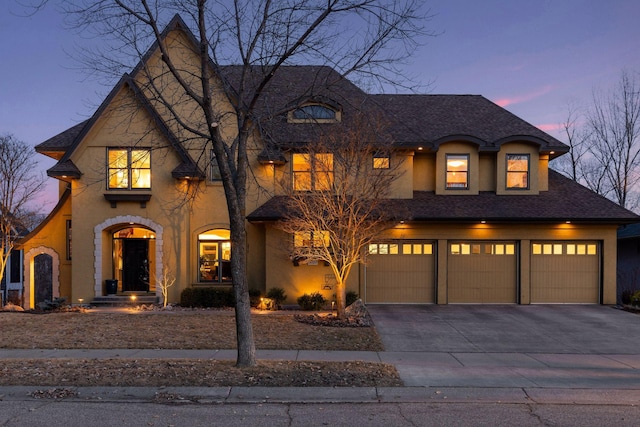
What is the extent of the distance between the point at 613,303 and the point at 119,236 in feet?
62.2

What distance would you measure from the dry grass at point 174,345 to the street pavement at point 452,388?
1.13 feet

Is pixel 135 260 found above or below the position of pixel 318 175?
below

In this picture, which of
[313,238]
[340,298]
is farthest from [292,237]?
[340,298]

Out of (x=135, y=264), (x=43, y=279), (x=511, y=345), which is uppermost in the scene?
(x=135, y=264)

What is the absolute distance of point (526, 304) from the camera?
1688 centimetres

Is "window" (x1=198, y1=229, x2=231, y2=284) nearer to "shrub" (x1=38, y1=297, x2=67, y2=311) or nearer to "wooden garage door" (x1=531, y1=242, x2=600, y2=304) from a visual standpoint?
"shrub" (x1=38, y1=297, x2=67, y2=311)

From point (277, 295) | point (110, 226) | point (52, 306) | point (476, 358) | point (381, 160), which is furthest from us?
point (110, 226)

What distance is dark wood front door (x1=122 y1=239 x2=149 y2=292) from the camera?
18.0 meters

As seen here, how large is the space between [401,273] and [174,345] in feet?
30.4

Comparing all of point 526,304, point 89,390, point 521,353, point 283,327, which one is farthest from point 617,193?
point 89,390

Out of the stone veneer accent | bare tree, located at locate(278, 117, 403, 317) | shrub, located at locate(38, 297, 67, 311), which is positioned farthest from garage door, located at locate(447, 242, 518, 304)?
shrub, located at locate(38, 297, 67, 311)

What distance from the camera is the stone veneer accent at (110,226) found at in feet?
54.0

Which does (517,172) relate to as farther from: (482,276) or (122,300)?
(122,300)

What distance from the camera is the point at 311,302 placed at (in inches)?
618
